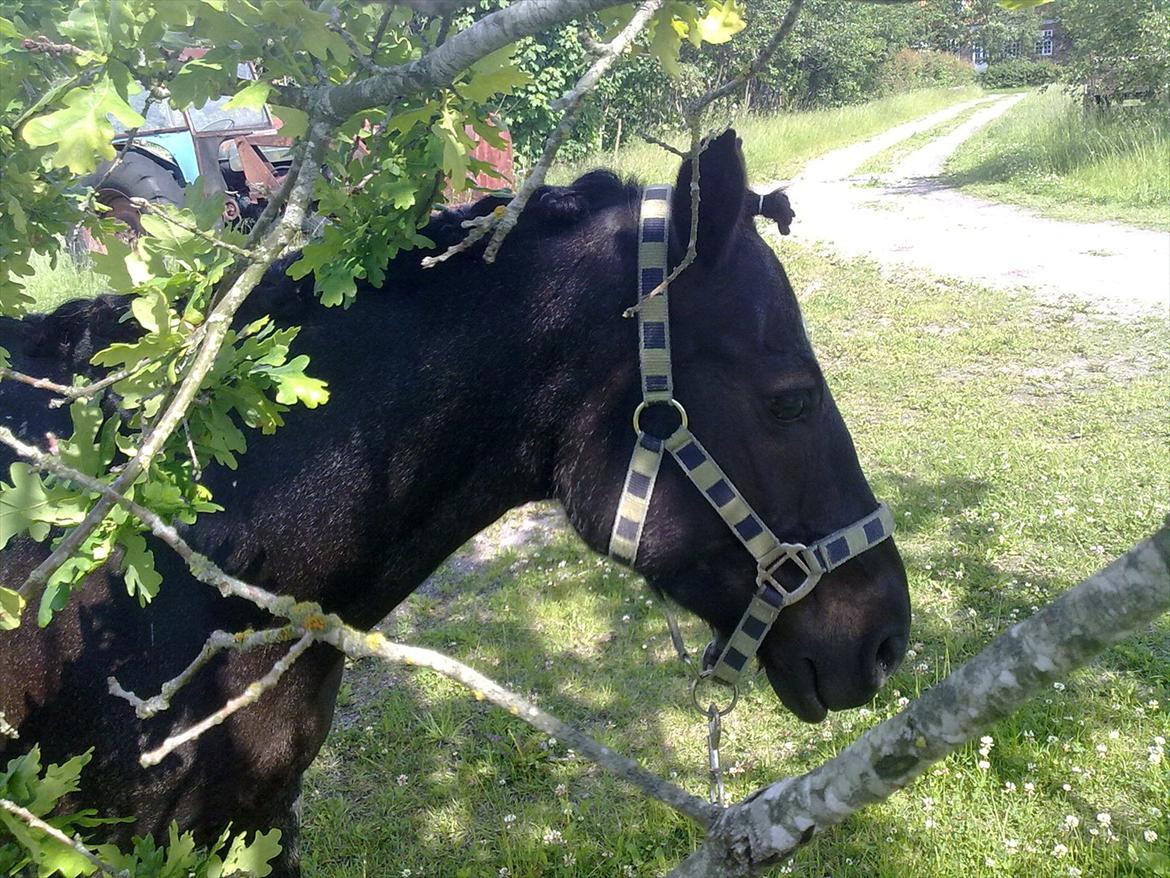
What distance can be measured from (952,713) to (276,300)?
1.61 metres

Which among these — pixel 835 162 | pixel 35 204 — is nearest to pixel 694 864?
pixel 35 204

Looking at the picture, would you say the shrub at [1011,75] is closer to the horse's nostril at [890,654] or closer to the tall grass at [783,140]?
the tall grass at [783,140]

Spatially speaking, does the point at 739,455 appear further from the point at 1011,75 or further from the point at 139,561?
the point at 1011,75

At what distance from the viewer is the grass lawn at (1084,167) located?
11539 mm

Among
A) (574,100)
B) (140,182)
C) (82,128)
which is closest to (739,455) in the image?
(574,100)

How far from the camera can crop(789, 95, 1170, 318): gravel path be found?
8.54 m

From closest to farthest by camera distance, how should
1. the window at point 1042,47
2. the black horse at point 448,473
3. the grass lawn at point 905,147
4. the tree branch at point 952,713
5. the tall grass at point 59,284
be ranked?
the tree branch at point 952,713 → the black horse at point 448,473 → the tall grass at point 59,284 → the grass lawn at point 905,147 → the window at point 1042,47

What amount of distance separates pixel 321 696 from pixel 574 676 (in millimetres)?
2142

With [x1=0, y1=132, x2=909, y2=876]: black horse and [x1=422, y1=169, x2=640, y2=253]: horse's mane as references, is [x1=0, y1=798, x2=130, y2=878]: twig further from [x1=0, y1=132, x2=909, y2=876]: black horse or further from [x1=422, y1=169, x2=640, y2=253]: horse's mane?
[x1=422, y1=169, x2=640, y2=253]: horse's mane

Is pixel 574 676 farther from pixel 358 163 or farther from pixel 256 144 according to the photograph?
pixel 256 144

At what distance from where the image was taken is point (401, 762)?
3.66 meters

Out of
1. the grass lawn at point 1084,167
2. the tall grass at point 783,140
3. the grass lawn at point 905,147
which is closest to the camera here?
the grass lawn at point 1084,167

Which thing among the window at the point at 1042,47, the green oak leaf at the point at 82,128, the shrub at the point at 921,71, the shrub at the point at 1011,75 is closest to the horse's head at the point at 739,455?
the green oak leaf at the point at 82,128

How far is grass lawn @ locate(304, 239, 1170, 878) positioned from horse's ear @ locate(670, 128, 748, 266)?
2.07m
